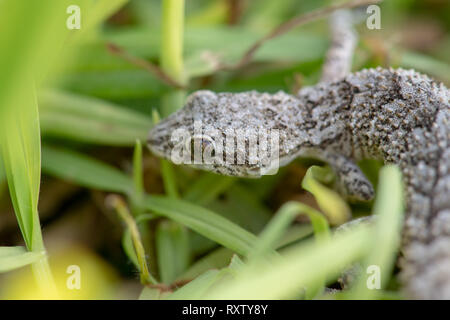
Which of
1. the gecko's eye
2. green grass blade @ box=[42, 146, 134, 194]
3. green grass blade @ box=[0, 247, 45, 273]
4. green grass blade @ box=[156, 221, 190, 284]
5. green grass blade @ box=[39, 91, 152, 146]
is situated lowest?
green grass blade @ box=[156, 221, 190, 284]

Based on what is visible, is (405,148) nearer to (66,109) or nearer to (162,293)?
(162,293)

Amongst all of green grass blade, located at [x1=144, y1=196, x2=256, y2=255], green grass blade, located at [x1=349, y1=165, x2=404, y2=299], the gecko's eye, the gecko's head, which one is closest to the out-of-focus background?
green grass blade, located at [x1=144, y1=196, x2=256, y2=255]

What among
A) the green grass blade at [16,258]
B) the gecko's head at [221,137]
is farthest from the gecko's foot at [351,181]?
the green grass blade at [16,258]

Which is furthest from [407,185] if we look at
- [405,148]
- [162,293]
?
[162,293]

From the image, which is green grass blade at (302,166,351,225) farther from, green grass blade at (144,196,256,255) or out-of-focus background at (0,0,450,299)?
green grass blade at (144,196,256,255)

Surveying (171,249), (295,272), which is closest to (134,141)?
(171,249)

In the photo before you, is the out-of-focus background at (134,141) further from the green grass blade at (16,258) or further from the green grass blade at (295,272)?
the green grass blade at (295,272)
